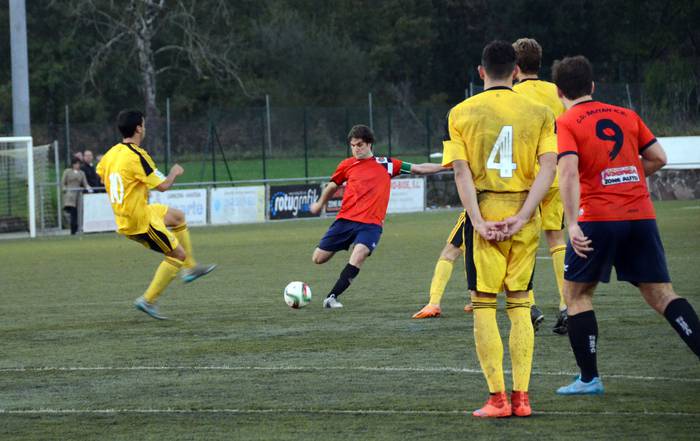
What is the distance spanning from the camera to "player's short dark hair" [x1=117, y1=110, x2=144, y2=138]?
10859 millimetres

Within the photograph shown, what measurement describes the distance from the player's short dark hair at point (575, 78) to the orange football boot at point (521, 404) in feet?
5.54

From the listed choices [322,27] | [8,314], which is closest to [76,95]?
[322,27]

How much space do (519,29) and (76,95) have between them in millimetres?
21909

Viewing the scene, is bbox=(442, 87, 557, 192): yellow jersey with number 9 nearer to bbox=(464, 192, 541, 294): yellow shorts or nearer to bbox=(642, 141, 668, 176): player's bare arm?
bbox=(464, 192, 541, 294): yellow shorts

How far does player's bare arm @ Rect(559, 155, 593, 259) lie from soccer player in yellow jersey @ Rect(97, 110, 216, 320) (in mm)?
5087

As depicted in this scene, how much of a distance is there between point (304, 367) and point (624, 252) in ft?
7.88

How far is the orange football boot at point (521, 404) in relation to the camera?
6258 millimetres

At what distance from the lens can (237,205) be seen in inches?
1192

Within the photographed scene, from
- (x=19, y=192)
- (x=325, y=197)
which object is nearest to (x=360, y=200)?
(x=325, y=197)

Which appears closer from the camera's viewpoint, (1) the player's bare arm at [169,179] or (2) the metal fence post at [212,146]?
(1) the player's bare arm at [169,179]

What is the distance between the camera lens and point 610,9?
59.2 m

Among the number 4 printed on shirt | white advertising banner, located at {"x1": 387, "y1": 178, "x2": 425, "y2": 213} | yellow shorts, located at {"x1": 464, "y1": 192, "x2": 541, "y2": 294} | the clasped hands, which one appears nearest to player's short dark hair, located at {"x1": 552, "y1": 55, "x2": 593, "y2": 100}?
the number 4 printed on shirt

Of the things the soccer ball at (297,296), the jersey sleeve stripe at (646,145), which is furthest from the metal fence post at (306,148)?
the jersey sleeve stripe at (646,145)

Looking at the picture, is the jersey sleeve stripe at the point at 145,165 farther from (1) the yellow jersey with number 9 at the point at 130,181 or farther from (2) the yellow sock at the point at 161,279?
(2) the yellow sock at the point at 161,279
